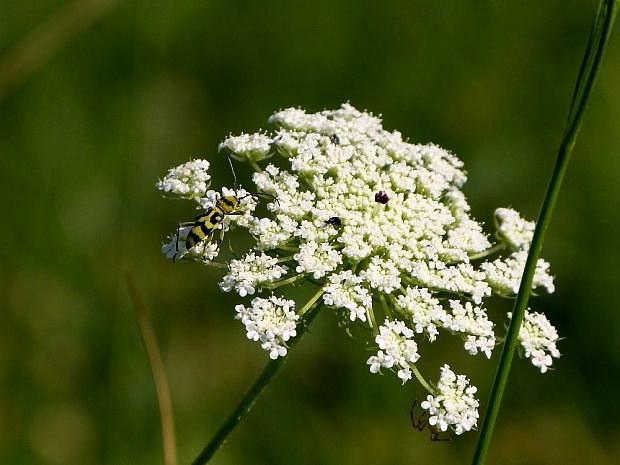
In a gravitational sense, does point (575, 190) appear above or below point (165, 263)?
above

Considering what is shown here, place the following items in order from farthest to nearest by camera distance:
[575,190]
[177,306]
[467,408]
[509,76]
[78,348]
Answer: [509,76], [575,190], [177,306], [78,348], [467,408]

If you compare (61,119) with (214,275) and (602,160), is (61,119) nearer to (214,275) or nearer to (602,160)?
(214,275)

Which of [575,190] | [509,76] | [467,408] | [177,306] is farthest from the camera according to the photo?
[509,76]

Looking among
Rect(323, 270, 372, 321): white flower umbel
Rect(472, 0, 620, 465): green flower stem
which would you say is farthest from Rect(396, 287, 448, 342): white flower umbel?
Rect(472, 0, 620, 465): green flower stem

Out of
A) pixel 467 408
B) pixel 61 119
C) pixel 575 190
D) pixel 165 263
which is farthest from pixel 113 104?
pixel 467 408

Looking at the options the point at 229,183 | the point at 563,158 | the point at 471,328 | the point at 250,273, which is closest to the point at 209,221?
the point at 250,273

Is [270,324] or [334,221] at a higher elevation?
[334,221]

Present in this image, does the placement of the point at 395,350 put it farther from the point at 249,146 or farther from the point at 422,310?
the point at 249,146

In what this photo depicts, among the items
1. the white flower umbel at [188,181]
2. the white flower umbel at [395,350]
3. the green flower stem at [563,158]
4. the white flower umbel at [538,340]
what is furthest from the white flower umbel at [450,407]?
the white flower umbel at [188,181]
